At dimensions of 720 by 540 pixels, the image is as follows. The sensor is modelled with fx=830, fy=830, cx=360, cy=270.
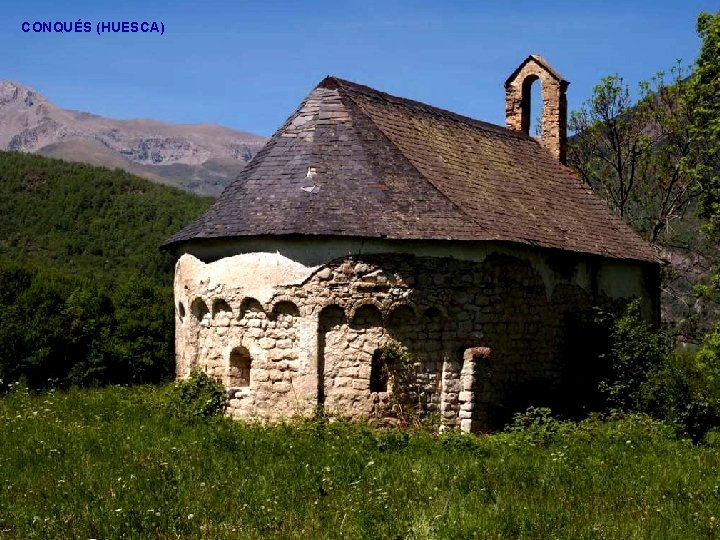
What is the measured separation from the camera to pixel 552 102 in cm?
2105

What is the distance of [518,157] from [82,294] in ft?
34.0

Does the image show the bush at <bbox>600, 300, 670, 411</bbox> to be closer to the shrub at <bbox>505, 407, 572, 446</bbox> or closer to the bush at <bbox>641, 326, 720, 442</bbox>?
the bush at <bbox>641, 326, 720, 442</bbox>

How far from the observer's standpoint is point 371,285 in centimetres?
1259

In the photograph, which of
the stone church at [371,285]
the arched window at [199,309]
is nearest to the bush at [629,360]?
the stone church at [371,285]

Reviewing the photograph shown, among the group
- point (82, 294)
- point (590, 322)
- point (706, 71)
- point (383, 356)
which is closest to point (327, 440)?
point (383, 356)

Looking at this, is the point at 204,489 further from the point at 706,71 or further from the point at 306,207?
the point at 706,71

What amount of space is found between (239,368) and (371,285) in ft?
8.70

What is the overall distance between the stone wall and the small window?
2 cm

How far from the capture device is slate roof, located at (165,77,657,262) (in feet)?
42.2

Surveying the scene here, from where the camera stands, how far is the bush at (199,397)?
1309 cm

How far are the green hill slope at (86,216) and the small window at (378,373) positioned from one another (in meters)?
22.3

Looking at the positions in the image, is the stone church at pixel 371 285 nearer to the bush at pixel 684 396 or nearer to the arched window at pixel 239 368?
the arched window at pixel 239 368

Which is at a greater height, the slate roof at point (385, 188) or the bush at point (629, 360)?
the slate roof at point (385, 188)

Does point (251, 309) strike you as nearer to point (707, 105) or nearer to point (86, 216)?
point (707, 105)
